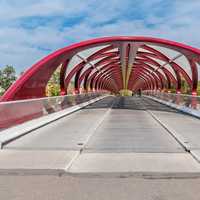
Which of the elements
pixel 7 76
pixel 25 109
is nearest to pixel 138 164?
pixel 25 109

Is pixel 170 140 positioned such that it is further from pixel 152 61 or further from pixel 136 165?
pixel 152 61

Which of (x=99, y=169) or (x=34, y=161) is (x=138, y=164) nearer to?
(x=99, y=169)

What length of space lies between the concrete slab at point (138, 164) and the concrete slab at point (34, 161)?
9.8 inches

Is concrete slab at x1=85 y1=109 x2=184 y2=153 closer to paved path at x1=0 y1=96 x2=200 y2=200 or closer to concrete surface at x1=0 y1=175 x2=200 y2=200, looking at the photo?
paved path at x1=0 y1=96 x2=200 y2=200

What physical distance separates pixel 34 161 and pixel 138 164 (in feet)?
6.70

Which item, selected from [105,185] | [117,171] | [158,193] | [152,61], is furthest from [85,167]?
[152,61]

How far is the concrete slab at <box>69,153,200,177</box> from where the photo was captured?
620 cm

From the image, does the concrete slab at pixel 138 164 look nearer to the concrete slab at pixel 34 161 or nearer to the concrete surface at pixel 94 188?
the concrete slab at pixel 34 161

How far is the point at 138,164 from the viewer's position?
6.84 meters

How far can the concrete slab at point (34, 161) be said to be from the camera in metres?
6.30

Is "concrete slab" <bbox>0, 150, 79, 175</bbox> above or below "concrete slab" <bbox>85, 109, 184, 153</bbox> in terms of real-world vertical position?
above

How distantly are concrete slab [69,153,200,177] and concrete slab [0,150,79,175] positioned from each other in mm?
249

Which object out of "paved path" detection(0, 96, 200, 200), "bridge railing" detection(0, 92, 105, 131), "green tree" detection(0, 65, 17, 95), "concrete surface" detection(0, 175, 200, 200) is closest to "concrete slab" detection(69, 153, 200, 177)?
"paved path" detection(0, 96, 200, 200)

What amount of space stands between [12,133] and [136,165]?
5.21 meters
